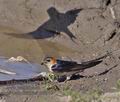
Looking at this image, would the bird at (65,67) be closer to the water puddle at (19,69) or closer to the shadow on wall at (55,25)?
the water puddle at (19,69)

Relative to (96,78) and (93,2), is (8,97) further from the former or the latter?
(93,2)

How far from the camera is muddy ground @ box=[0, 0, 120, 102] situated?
990cm

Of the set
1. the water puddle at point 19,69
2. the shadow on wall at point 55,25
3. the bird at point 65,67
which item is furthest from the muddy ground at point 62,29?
the water puddle at point 19,69

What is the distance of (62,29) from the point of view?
35.9 ft

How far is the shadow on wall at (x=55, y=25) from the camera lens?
1093 cm

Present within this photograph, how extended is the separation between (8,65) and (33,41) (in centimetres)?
184

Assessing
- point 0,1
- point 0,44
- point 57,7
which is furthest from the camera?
point 0,1

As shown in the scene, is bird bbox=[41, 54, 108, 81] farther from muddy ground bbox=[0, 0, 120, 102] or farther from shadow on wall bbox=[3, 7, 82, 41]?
shadow on wall bbox=[3, 7, 82, 41]

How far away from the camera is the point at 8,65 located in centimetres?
898

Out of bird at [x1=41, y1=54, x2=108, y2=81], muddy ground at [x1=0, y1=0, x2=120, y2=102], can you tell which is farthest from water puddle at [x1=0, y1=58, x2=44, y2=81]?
muddy ground at [x1=0, y1=0, x2=120, y2=102]

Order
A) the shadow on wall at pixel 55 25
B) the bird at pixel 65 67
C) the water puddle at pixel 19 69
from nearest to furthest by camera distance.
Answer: the bird at pixel 65 67
the water puddle at pixel 19 69
the shadow on wall at pixel 55 25

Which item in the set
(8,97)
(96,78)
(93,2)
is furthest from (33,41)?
(8,97)

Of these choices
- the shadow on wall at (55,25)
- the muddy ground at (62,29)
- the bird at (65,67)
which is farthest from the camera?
the shadow on wall at (55,25)

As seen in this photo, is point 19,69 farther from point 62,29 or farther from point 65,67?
point 62,29
